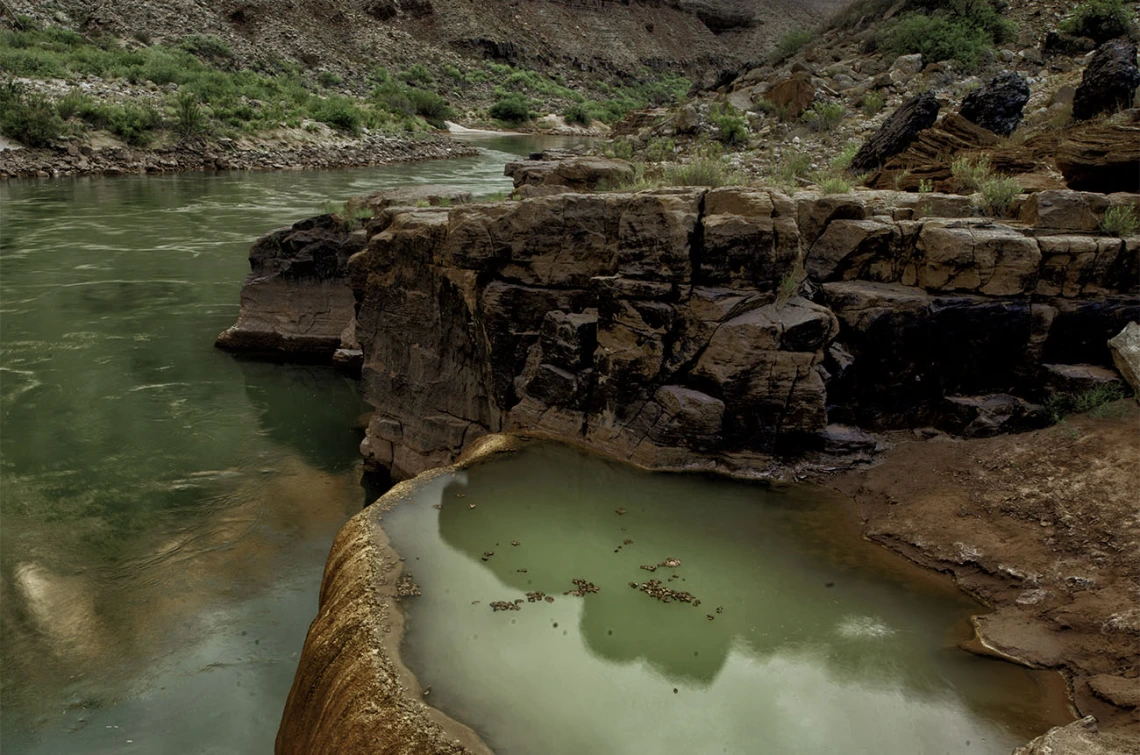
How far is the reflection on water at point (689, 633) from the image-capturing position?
12.0 ft

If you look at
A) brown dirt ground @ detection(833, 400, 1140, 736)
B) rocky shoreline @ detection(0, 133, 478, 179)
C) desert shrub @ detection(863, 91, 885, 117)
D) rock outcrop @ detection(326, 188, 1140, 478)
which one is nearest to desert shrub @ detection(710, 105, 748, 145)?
desert shrub @ detection(863, 91, 885, 117)

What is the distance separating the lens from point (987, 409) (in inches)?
249

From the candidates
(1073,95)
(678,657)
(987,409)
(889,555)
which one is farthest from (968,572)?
(1073,95)

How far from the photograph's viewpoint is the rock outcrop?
619 cm

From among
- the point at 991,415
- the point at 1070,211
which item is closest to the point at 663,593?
the point at 991,415

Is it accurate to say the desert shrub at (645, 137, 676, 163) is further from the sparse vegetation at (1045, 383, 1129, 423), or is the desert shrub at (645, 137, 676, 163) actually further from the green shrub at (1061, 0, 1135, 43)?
the sparse vegetation at (1045, 383, 1129, 423)

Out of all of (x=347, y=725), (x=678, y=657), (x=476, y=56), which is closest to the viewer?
(x=347, y=725)

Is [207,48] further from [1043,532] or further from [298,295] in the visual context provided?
[1043,532]

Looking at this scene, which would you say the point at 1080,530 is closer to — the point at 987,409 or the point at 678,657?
the point at 987,409

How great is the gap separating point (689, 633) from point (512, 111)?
2159 inches

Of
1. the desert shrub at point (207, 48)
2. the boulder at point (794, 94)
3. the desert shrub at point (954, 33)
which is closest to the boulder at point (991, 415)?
the boulder at point (794, 94)

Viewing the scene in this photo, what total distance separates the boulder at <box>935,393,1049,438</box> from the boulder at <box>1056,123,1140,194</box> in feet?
8.66

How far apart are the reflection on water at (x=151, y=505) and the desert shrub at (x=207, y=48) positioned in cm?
3306

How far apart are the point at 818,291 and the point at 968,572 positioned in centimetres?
265
